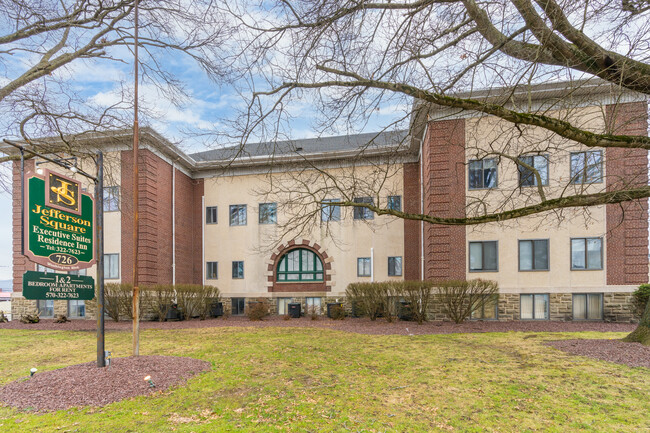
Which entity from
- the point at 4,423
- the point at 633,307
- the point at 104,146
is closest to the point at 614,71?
the point at 4,423

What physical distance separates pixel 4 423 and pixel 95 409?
1.06 meters

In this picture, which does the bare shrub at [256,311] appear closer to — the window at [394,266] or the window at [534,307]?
the window at [394,266]

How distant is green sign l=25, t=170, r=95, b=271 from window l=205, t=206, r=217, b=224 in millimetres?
15916

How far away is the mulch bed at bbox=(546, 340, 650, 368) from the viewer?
8.30 metres

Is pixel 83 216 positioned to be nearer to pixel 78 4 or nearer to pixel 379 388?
pixel 379 388

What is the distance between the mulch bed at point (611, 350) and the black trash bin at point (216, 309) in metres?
16.1

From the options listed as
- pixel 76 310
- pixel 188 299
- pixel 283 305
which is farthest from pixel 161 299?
pixel 283 305

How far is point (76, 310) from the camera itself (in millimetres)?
20156

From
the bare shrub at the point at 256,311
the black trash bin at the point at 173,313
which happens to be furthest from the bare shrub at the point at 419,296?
the black trash bin at the point at 173,313

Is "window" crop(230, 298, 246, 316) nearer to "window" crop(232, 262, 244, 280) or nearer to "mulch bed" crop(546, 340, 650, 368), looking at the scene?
"window" crop(232, 262, 244, 280)

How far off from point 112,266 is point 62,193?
14.8 meters

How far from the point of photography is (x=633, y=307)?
15766mm

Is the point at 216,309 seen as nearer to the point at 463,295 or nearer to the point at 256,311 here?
the point at 256,311

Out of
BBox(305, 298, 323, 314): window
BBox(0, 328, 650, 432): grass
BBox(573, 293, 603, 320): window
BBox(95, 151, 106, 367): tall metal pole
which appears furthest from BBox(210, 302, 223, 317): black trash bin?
BBox(573, 293, 603, 320): window
